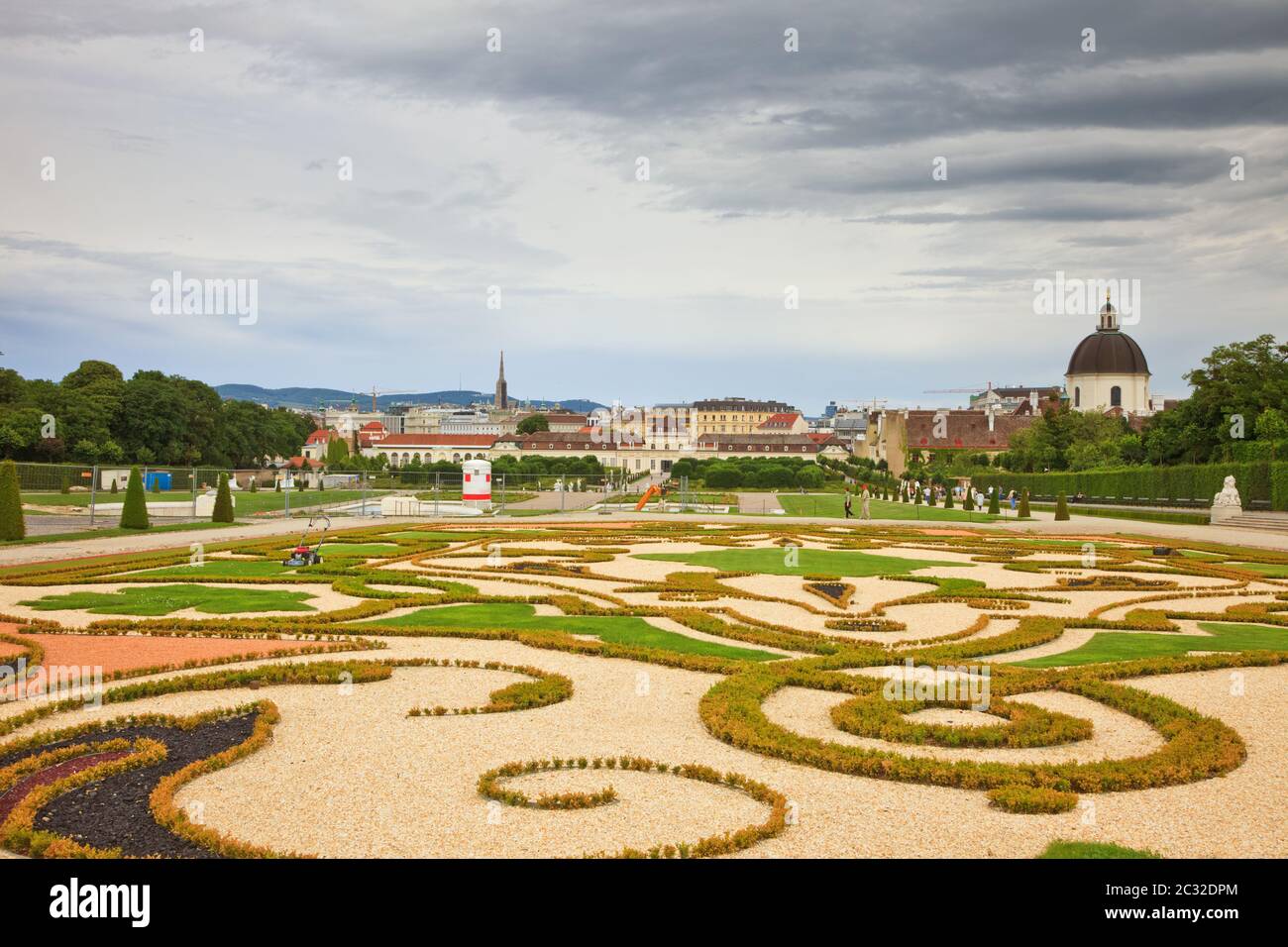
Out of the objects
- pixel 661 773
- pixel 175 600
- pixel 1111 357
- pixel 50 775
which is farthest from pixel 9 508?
pixel 1111 357

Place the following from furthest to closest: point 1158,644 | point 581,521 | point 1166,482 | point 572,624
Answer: point 1166,482 → point 581,521 → point 572,624 → point 1158,644

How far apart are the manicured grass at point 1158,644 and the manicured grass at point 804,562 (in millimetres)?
5785

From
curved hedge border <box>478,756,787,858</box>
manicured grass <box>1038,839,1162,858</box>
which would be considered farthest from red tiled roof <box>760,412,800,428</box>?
manicured grass <box>1038,839,1162,858</box>

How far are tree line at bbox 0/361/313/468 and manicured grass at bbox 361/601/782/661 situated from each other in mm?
45461

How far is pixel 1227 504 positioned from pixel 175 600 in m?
30.7

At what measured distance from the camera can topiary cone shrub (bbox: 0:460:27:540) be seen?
21391 millimetres

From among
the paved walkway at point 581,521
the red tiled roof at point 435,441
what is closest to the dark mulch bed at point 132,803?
the paved walkway at point 581,521

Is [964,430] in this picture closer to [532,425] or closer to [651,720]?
[532,425]

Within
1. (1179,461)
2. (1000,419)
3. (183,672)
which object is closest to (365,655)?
(183,672)

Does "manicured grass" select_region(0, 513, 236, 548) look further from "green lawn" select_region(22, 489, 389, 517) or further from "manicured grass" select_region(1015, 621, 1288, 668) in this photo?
"manicured grass" select_region(1015, 621, 1288, 668)

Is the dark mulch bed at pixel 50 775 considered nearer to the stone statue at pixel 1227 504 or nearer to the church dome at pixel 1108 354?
the stone statue at pixel 1227 504

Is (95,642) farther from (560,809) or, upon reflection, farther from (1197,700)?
(1197,700)

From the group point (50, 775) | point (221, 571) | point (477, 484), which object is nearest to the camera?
point (50, 775)

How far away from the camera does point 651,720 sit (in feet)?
24.3
